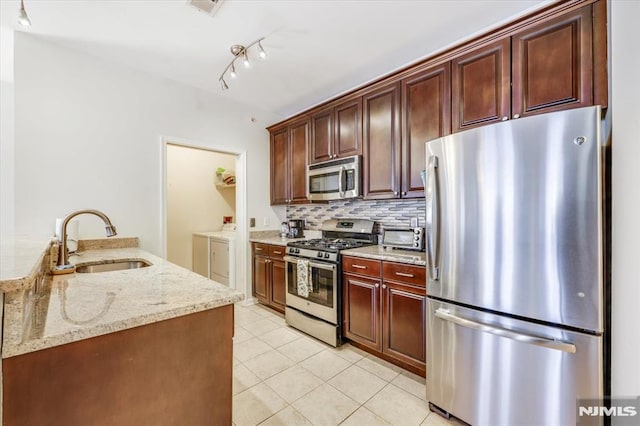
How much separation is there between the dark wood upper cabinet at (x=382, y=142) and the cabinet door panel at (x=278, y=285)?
1.31 m

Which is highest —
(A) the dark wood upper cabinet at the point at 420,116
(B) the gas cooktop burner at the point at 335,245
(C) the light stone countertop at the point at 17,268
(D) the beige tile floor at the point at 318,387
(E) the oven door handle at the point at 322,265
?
(A) the dark wood upper cabinet at the point at 420,116

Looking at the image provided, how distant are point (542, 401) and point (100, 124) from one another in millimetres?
3709

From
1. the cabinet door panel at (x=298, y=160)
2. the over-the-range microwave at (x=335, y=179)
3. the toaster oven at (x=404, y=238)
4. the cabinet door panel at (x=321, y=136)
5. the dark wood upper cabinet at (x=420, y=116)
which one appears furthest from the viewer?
the cabinet door panel at (x=298, y=160)

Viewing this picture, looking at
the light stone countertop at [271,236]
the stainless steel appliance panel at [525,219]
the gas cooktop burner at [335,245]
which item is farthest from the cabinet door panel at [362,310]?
the light stone countertop at [271,236]

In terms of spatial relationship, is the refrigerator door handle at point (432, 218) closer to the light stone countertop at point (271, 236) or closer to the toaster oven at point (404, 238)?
the toaster oven at point (404, 238)

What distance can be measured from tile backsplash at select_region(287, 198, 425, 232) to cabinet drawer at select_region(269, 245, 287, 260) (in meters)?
0.65

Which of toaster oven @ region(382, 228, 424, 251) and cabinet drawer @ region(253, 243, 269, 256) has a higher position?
toaster oven @ region(382, 228, 424, 251)

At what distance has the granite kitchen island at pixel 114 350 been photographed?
728 millimetres

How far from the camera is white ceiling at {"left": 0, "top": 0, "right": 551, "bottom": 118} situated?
1817mm

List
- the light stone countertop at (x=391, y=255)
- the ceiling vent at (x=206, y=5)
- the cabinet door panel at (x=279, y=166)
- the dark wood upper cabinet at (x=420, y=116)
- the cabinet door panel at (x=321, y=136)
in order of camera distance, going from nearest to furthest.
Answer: the ceiling vent at (x=206, y=5)
the light stone countertop at (x=391, y=255)
the dark wood upper cabinet at (x=420, y=116)
the cabinet door panel at (x=321, y=136)
the cabinet door panel at (x=279, y=166)

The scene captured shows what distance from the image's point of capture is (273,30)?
81.3 inches

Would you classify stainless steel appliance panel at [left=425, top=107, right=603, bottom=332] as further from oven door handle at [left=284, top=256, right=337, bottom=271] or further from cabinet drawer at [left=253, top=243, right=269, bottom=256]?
cabinet drawer at [left=253, top=243, right=269, bottom=256]

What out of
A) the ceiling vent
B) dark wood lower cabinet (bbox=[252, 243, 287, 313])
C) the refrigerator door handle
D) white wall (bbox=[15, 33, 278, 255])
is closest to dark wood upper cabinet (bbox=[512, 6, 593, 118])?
the refrigerator door handle

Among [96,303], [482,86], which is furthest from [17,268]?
[482,86]
